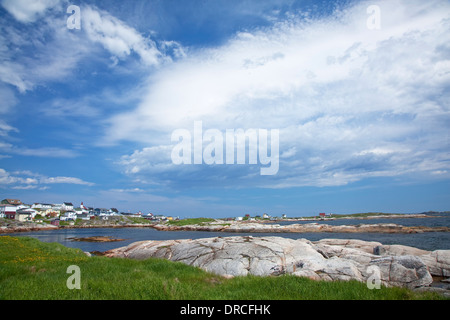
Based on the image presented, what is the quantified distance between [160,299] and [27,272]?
34.9ft

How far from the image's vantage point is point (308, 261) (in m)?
20.1

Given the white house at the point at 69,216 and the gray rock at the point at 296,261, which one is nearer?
the gray rock at the point at 296,261

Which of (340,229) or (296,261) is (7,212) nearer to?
(340,229)

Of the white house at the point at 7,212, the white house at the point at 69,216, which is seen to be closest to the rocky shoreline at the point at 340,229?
the white house at the point at 69,216

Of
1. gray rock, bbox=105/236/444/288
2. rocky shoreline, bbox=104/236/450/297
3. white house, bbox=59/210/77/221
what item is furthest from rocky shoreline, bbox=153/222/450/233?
white house, bbox=59/210/77/221

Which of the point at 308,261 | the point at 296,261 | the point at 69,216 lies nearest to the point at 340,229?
the point at 296,261

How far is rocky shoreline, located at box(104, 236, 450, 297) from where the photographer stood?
17000mm

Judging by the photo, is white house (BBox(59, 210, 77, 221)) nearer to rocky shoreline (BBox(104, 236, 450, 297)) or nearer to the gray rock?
rocky shoreline (BBox(104, 236, 450, 297))

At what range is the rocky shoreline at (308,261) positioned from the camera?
17.0 m

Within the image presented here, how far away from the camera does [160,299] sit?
924 centimetres

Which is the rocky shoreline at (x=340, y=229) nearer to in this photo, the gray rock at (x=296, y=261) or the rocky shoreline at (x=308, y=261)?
the rocky shoreline at (x=308, y=261)

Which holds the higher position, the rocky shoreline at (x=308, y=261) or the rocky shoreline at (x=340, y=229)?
the rocky shoreline at (x=308, y=261)
